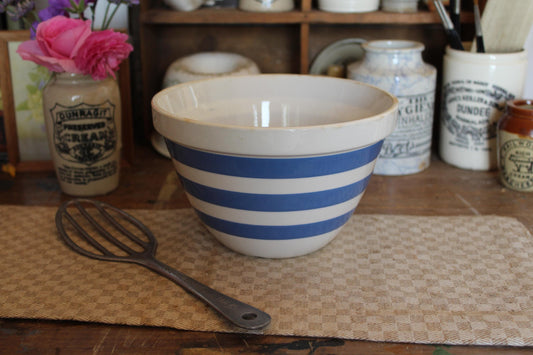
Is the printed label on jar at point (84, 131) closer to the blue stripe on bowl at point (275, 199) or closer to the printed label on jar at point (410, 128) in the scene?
the blue stripe on bowl at point (275, 199)

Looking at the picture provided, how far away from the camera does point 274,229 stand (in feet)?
1.77

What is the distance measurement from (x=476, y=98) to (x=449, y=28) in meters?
0.12

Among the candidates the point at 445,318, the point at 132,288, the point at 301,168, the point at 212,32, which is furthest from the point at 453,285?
the point at 212,32

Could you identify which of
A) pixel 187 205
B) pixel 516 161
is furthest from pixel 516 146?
pixel 187 205

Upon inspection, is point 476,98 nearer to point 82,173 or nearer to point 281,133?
point 281,133

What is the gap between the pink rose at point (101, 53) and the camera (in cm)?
69

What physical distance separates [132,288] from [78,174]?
0.30 m

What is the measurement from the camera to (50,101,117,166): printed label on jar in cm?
75

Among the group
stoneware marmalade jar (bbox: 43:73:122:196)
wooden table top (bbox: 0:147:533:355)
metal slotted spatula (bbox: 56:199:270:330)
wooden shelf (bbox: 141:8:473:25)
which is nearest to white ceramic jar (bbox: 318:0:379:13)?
wooden shelf (bbox: 141:8:473:25)

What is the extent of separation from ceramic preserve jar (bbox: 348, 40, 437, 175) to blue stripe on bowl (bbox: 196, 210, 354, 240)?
0.33 metres

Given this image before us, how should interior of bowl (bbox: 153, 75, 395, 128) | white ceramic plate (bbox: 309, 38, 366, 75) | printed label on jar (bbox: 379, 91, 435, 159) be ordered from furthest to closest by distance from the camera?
white ceramic plate (bbox: 309, 38, 366, 75), printed label on jar (bbox: 379, 91, 435, 159), interior of bowl (bbox: 153, 75, 395, 128)

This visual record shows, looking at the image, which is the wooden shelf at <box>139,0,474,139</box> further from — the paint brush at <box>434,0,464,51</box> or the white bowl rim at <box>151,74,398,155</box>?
the white bowl rim at <box>151,74,398,155</box>

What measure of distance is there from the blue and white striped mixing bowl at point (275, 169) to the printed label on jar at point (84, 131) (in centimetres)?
19

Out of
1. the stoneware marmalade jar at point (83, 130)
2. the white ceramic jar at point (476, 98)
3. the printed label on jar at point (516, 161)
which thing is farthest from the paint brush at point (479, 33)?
the stoneware marmalade jar at point (83, 130)
